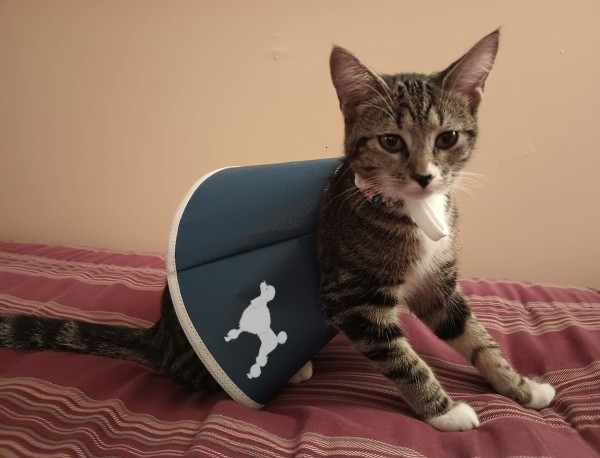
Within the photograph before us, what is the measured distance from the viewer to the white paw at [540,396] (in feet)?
2.66

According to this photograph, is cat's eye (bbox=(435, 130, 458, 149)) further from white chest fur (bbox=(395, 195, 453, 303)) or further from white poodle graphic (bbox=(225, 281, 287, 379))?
white poodle graphic (bbox=(225, 281, 287, 379))

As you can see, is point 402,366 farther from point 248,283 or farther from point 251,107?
point 251,107

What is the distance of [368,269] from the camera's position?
0.83 m

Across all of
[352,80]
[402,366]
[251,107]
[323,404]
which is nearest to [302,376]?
[323,404]

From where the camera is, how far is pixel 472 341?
3.00 ft

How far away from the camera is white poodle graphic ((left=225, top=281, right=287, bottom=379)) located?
32.4 inches

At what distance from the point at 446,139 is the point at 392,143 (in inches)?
4.0

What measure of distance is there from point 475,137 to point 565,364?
1.77 ft

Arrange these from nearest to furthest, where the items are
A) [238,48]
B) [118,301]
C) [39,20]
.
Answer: [118,301]
[238,48]
[39,20]

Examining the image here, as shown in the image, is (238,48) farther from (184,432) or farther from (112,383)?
(184,432)

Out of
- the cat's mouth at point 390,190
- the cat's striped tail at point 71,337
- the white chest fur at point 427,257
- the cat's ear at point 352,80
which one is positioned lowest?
the cat's striped tail at point 71,337

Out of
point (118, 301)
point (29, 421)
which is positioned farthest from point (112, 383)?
point (118, 301)

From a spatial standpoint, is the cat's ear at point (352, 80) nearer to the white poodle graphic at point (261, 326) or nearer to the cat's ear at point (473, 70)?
the cat's ear at point (473, 70)

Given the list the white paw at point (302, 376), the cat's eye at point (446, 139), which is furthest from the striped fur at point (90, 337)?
the cat's eye at point (446, 139)
